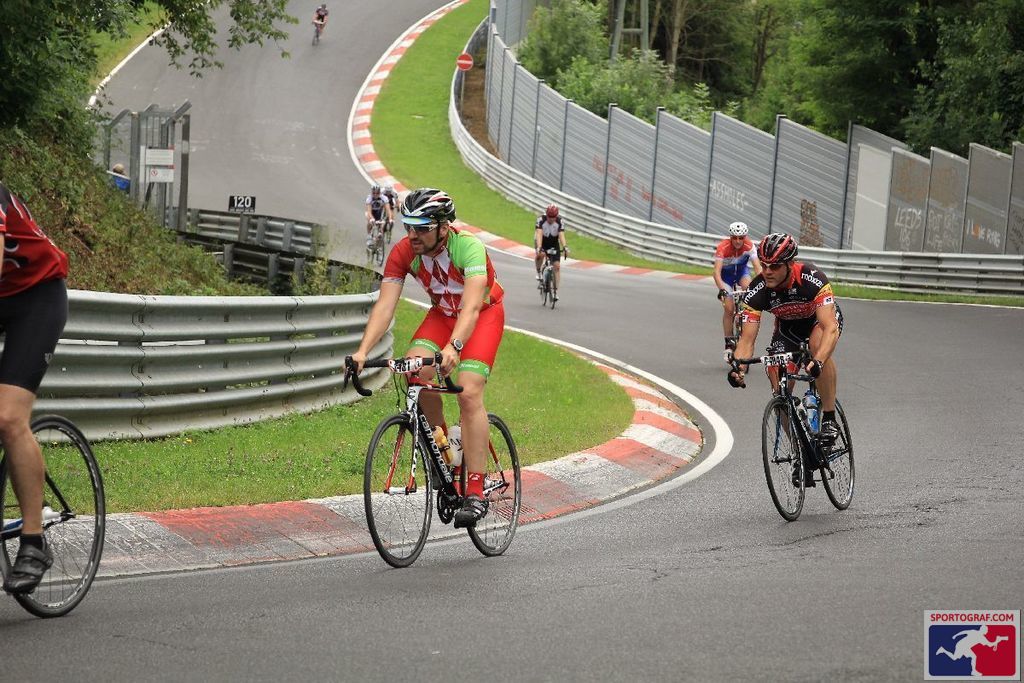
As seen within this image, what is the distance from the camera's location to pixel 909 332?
20750 millimetres

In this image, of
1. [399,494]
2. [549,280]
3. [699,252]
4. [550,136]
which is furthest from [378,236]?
[399,494]

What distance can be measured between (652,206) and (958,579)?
31.4 meters

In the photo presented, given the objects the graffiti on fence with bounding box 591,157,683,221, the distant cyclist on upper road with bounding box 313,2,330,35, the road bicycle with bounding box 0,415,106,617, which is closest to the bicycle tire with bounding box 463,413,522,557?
the road bicycle with bounding box 0,415,106,617

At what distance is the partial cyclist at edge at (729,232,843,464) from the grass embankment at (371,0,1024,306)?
→ 1698cm

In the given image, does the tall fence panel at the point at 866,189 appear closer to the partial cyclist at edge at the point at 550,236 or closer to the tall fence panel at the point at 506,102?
the partial cyclist at edge at the point at 550,236

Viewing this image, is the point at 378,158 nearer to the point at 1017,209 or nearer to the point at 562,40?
the point at 562,40

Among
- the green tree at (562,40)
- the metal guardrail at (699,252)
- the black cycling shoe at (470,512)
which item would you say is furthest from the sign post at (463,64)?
the black cycling shoe at (470,512)

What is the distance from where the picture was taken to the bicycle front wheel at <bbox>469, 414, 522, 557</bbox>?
7.88 meters

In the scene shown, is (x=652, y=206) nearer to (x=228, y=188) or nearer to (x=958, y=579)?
(x=228, y=188)

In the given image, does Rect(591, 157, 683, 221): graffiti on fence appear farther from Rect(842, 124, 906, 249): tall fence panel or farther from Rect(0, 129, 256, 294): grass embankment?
Rect(0, 129, 256, 294): grass embankment

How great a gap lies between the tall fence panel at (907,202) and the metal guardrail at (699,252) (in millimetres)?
1107

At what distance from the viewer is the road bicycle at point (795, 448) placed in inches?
359

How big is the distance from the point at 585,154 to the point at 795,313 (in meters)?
31.8

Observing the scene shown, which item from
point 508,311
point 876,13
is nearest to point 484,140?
point 876,13
